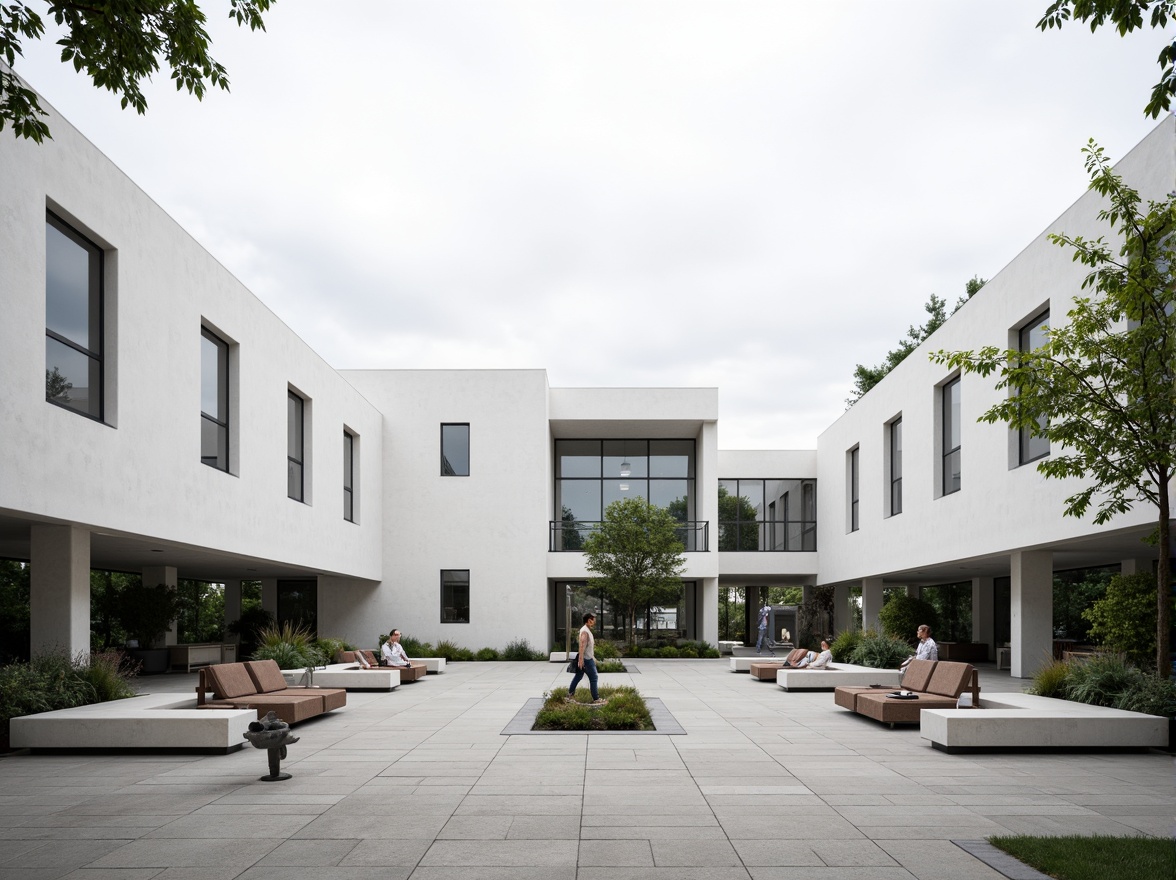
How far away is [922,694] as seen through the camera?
13789 mm

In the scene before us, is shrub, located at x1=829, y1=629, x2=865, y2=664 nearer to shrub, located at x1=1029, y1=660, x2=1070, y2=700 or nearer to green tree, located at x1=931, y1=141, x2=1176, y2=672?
shrub, located at x1=1029, y1=660, x2=1070, y2=700

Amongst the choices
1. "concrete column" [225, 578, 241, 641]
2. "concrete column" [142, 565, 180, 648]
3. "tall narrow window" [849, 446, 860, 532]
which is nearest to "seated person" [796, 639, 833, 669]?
"tall narrow window" [849, 446, 860, 532]

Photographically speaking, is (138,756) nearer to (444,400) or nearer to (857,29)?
(857,29)

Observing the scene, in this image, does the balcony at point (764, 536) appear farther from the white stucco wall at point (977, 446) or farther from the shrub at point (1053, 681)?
the shrub at point (1053, 681)

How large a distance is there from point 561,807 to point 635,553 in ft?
70.8

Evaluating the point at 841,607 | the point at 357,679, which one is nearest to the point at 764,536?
the point at 841,607

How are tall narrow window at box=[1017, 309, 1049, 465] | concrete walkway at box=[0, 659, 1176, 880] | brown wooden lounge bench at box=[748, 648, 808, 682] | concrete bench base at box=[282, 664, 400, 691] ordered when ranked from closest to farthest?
1. concrete walkway at box=[0, 659, 1176, 880]
2. tall narrow window at box=[1017, 309, 1049, 465]
3. concrete bench base at box=[282, 664, 400, 691]
4. brown wooden lounge bench at box=[748, 648, 808, 682]

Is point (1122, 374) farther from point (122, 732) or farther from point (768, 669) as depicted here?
point (122, 732)

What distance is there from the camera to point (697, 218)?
17.8 meters

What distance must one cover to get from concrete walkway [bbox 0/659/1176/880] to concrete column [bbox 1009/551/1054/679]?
8319 mm

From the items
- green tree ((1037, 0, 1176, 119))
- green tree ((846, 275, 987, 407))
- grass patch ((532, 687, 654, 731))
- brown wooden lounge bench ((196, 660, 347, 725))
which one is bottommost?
grass patch ((532, 687, 654, 731))

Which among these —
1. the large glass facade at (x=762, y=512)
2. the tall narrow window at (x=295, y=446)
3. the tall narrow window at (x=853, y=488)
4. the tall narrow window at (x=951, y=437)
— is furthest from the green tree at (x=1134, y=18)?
the large glass facade at (x=762, y=512)

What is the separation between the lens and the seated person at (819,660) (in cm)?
1934

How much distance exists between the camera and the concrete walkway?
6.28 meters
